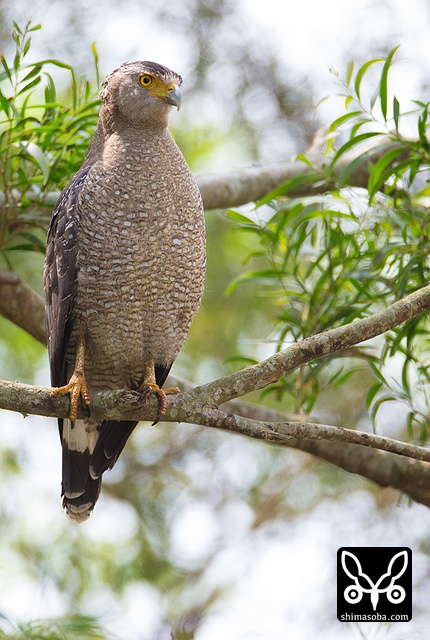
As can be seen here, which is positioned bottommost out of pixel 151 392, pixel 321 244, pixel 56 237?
pixel 151 392

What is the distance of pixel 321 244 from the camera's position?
485 cm

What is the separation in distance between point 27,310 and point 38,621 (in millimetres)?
1497

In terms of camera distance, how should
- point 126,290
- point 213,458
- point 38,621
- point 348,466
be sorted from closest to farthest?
point 126,290 < point 38,621 < point 348,466 < point 213,458


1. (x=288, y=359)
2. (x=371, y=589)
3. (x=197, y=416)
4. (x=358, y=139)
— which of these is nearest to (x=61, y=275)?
(x=197, y=416)

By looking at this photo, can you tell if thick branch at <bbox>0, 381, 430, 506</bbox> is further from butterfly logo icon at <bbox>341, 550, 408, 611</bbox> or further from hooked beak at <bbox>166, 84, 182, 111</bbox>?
hooked beak at <bbox>166, 84, 182, 111</bbox>

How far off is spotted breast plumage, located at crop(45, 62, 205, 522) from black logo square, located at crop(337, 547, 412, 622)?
1429 mm

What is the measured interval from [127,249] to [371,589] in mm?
2082

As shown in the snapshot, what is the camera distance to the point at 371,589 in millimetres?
4270

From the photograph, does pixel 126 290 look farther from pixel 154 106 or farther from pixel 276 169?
pixel 276 169

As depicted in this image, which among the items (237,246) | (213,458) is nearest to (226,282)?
(237,246)

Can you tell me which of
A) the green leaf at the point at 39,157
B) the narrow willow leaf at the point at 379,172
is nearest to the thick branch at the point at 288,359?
the narrow willow leaf at the point at 379,172

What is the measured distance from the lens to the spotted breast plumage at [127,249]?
3.64 meters

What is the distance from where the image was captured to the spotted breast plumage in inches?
143

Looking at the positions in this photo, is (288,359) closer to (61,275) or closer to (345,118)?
(61,275)
